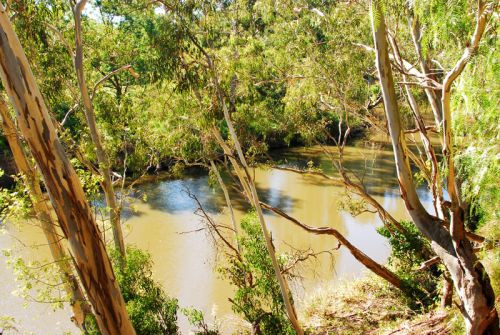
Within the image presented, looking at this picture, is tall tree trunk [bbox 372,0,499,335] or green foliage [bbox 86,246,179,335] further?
green foliage [bbox 86,246,179,335]

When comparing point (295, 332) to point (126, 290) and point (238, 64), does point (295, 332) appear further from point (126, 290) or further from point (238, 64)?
point (238, 64)

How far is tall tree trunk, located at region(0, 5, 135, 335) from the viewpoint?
2.80m

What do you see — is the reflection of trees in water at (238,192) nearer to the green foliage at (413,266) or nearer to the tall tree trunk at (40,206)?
the green foliage at (413,266)

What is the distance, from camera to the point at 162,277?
26.5 feet

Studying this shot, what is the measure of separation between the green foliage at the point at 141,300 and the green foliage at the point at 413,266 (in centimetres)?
348

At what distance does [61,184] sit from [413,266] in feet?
18.6

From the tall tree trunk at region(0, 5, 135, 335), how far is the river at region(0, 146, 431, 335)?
1.85m

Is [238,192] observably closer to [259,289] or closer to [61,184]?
[259,289]

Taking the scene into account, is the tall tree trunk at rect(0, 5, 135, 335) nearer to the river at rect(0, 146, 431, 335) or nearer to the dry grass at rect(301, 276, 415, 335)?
the river at rect(0, 146, 431, 335)

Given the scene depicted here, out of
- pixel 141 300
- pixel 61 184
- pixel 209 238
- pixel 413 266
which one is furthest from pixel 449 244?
pixel 209 238

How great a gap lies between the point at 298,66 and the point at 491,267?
4483 mm

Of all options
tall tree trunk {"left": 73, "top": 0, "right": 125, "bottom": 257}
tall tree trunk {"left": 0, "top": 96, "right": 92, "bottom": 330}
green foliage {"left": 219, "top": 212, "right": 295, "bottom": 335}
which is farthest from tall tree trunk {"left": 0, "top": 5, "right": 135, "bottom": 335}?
green foliage {"left": 219, "top": 212, "right": 295, "bottom": 335}

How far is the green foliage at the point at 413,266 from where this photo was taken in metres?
6.49

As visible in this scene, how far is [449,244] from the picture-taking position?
3.49 meters
